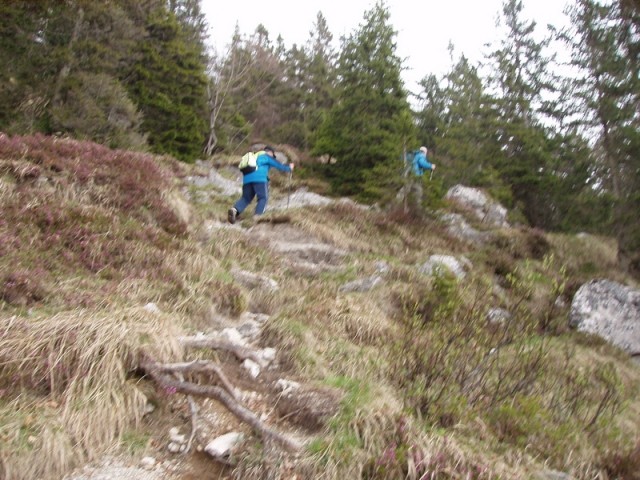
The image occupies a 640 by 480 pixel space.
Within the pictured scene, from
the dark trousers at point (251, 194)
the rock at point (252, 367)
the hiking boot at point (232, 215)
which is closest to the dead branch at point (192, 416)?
the rock at point (252, 367)

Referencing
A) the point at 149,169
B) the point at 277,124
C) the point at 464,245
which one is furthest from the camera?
the point at 277,124

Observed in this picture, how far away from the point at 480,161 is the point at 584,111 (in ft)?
13.1

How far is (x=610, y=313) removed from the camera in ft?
→ 32.0

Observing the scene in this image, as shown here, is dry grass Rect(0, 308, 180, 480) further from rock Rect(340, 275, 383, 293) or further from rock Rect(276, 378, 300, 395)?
rock Rect(340, 275, 383, 293)

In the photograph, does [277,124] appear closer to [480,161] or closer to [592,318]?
[480,161]

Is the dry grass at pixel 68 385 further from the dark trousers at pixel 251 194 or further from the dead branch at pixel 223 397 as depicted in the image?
the dark trousers at pixel 251 194

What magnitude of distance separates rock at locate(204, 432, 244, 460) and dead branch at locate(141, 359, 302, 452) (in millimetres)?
136

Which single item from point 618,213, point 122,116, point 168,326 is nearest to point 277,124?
point 122,116

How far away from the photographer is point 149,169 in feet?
29.9

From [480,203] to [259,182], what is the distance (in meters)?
9.40

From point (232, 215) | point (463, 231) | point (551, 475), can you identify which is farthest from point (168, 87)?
point (551, 475)

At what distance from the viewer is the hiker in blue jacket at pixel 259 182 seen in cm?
1033

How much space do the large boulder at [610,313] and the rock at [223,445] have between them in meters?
8.21

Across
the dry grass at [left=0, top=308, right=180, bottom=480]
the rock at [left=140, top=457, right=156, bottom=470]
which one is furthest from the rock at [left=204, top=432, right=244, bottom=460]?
the dry grass at [left=0, top=308, right=180, bottom=480]
